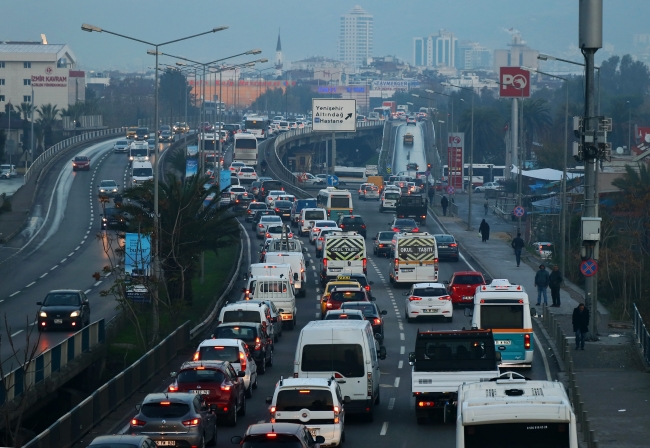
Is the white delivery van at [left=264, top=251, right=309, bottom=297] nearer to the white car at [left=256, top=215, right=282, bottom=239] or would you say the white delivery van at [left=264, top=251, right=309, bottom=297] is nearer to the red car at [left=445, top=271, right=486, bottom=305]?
the red car at [left=445, top=271, right=486, bottom=305]

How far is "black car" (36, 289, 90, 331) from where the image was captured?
37.6m

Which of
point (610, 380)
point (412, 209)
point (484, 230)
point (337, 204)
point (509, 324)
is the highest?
point (337, 204)

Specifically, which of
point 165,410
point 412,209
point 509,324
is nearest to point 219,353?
point 165,410

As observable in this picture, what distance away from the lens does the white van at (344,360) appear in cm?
2377

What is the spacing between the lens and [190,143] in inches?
4838

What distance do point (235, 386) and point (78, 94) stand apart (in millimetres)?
170885

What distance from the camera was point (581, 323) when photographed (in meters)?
30.8

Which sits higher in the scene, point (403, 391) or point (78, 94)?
point (78, 94)

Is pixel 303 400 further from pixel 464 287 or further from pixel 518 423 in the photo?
pixel 464 287

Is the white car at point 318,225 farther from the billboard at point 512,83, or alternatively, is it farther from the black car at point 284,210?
the billboard at point 512,83

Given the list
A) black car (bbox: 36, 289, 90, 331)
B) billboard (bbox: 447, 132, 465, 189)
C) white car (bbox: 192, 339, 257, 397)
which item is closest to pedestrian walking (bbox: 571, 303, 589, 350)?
white car (bbox: 192, 339, 257, 397)

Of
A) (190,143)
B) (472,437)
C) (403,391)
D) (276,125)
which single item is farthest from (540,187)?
(472,437)

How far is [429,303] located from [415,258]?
865cm

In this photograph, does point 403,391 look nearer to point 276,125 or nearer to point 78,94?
point 276,125
